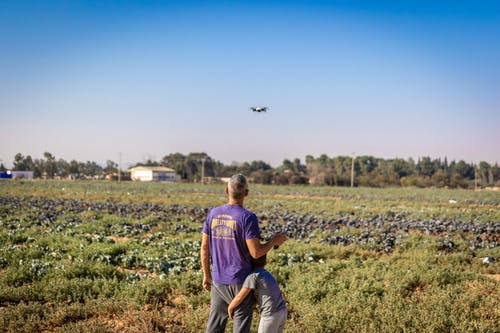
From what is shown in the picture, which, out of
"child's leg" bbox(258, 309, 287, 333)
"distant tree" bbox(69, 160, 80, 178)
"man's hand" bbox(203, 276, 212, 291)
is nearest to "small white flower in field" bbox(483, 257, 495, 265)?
"child's leg" bbox(258, 309, 287, 333)

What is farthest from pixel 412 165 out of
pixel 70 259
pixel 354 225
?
pixel 70 259

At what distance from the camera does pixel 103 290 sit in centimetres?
841

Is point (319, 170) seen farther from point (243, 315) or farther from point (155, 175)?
point (243, 315)

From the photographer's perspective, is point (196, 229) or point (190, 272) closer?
point (190, 272)

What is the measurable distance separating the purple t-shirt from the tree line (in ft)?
325

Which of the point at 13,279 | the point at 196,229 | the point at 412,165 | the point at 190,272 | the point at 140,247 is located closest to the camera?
the point at 13,279

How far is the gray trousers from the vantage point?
15.4ft

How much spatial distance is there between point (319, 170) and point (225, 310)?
131946 mm

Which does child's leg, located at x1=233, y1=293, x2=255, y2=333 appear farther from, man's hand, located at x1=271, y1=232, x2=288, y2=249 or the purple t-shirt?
man's hand, located at x1=271, y1=232, x2=288, y2=249

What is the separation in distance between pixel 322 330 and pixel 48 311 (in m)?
4.40

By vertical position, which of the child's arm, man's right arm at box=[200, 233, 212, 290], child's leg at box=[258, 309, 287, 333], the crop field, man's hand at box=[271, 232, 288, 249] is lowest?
the crop field

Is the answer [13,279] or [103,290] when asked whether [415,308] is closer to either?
[103,290]

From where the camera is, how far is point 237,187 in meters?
4.76

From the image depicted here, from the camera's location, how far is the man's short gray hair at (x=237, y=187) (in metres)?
4.77
